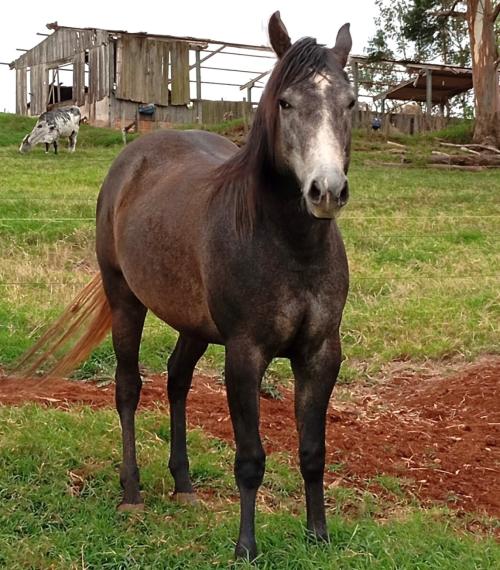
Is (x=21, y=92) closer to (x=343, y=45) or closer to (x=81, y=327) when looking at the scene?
(x=81, y=327)

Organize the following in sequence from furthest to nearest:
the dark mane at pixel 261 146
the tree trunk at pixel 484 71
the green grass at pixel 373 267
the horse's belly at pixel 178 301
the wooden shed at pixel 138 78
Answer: the wooden shed at pixel 138 78 < the tree trunk at pixel 484 71 < the green grass at pixel 373 267 < the horse's belly at pixel 178 301 < the dark mane at pixel 261 146

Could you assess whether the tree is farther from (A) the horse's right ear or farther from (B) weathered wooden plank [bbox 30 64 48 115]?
(A) the horse's right ear

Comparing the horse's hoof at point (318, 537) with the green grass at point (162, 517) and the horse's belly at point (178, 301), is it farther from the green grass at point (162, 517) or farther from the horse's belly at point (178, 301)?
the horse's belly at point (178, 301)

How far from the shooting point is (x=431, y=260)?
29.5 ft

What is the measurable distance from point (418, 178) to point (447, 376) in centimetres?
1048

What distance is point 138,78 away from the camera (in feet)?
83.3

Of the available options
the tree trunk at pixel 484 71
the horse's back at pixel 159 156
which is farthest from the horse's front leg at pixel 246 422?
the tree trunk at pixel 484 71

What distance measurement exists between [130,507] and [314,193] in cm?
195

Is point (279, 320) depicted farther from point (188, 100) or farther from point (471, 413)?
point (188, 100)

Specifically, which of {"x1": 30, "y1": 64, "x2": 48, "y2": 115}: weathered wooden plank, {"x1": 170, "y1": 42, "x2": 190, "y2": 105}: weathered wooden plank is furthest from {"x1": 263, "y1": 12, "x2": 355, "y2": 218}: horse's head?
{"x1": 30, "y1": 64, "x2": 48, "y2": 115}: weathered wooden plank

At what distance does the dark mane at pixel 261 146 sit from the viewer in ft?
9.57

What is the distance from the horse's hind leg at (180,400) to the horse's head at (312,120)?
1.53m

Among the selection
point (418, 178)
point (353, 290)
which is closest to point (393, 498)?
point (353, 290)

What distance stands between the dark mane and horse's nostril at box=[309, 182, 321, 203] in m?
0.44
